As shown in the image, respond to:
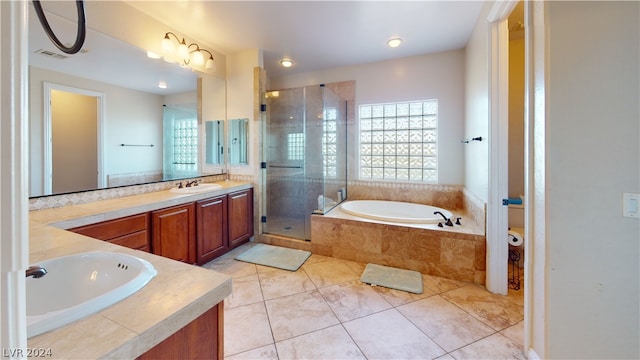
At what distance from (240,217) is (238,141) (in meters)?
1.04

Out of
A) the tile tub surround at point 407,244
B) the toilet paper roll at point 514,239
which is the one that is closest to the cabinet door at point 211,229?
the tile tub surround at point 407,244

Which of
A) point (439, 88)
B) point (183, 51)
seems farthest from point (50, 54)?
point (439, 88)

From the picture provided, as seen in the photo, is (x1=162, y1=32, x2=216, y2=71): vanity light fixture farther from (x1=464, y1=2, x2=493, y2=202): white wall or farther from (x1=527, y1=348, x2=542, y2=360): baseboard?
(x1=527, y1=348, x2=542, y2=360): baseboard

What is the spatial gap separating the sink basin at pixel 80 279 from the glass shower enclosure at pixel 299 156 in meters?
2.50

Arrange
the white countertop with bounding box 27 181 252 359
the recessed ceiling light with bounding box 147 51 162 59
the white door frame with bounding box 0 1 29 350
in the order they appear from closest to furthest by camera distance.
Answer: the white door frame with bounding box 0 1 29 350
the white countertop with bounding box 27 181 252 359
the recessed ceiling light with bounding box 147 51 162 59

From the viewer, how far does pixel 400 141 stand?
3.71 m

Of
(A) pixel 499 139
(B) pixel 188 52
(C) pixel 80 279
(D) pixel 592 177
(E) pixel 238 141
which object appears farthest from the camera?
(E) pixel 238 141

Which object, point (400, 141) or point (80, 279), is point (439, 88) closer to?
point (400, 141)

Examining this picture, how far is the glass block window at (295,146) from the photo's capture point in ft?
11.9

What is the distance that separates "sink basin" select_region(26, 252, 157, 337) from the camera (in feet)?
2.89

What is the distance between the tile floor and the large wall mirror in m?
1.47

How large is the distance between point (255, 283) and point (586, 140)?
8.10ft

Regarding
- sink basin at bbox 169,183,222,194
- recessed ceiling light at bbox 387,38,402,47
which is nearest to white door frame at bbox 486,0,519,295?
recessed ceiling light at bbox 387,38,402,47

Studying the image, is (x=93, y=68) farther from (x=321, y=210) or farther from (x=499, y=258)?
(x=499, y=258)
